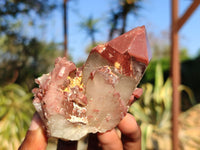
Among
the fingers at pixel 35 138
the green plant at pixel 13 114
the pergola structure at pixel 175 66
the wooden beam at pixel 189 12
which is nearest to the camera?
the fingers at pixel 35 138

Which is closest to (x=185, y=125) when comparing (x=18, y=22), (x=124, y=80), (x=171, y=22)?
(x=171, y=22)

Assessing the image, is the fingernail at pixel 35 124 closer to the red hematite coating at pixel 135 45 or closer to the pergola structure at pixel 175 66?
the red hematite coating at pixel 135 45

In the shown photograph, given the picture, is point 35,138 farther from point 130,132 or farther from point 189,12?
point 189,12

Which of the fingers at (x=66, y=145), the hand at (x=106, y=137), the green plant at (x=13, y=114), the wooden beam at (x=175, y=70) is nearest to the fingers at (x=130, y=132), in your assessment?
the hand at (x=106, y=137)

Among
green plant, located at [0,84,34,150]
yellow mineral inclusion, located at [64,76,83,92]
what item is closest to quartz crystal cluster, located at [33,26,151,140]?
yellow mineral inclusion, located at [64,76,83,92]

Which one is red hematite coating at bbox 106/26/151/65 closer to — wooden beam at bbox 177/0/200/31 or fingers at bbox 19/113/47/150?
fingers at bbox 19/113/47/150

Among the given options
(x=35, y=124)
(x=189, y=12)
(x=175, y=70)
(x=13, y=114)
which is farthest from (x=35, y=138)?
(x=13, y=114)
